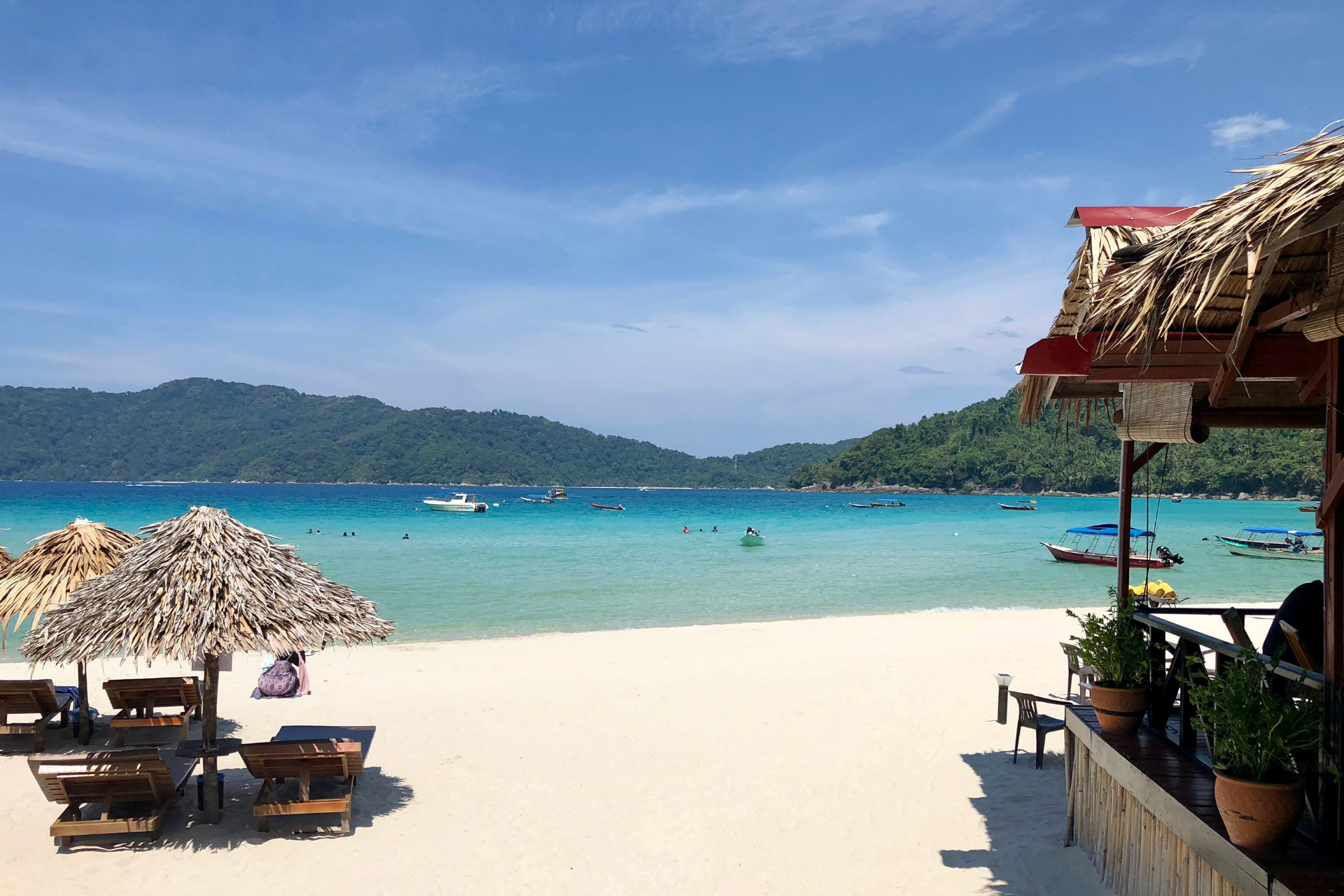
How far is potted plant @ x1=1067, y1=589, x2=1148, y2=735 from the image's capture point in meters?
4.96

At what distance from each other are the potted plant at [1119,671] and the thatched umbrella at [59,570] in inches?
308

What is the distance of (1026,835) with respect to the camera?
18.9ft

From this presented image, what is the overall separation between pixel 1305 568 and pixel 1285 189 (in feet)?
115

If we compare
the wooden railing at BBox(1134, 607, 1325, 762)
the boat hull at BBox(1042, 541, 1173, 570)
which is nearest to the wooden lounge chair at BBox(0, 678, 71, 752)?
the wooden railing at BBox(1134, 607, 1325, 762)

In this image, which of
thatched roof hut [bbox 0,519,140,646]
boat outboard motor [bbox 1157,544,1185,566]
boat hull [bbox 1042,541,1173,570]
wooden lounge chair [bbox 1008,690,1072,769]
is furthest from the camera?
boat outboard motor [bbox 1157,544,1185,566]

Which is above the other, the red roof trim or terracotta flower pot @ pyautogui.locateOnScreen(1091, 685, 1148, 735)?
the red roof trim

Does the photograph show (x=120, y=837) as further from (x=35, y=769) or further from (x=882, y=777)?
(x=882, y=777)

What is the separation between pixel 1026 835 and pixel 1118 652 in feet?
5.26

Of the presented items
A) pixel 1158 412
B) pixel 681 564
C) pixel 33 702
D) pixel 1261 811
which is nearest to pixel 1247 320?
pixel 1261 811

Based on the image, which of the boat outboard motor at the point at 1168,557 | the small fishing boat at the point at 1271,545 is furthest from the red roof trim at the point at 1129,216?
the small fishing boat at the point at 1271,545

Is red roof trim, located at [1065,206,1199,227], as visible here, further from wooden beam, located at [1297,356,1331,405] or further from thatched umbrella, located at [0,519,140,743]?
thatched umbrella, located at [0,519,140,743]

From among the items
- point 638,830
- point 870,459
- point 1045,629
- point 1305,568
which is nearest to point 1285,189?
point 638,830

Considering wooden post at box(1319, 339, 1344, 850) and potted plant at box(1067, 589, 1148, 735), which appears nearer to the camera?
wooden post at box(1319, 339, 1344, 850)

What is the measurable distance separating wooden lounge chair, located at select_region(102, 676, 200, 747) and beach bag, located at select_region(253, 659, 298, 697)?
1624 millimetres
